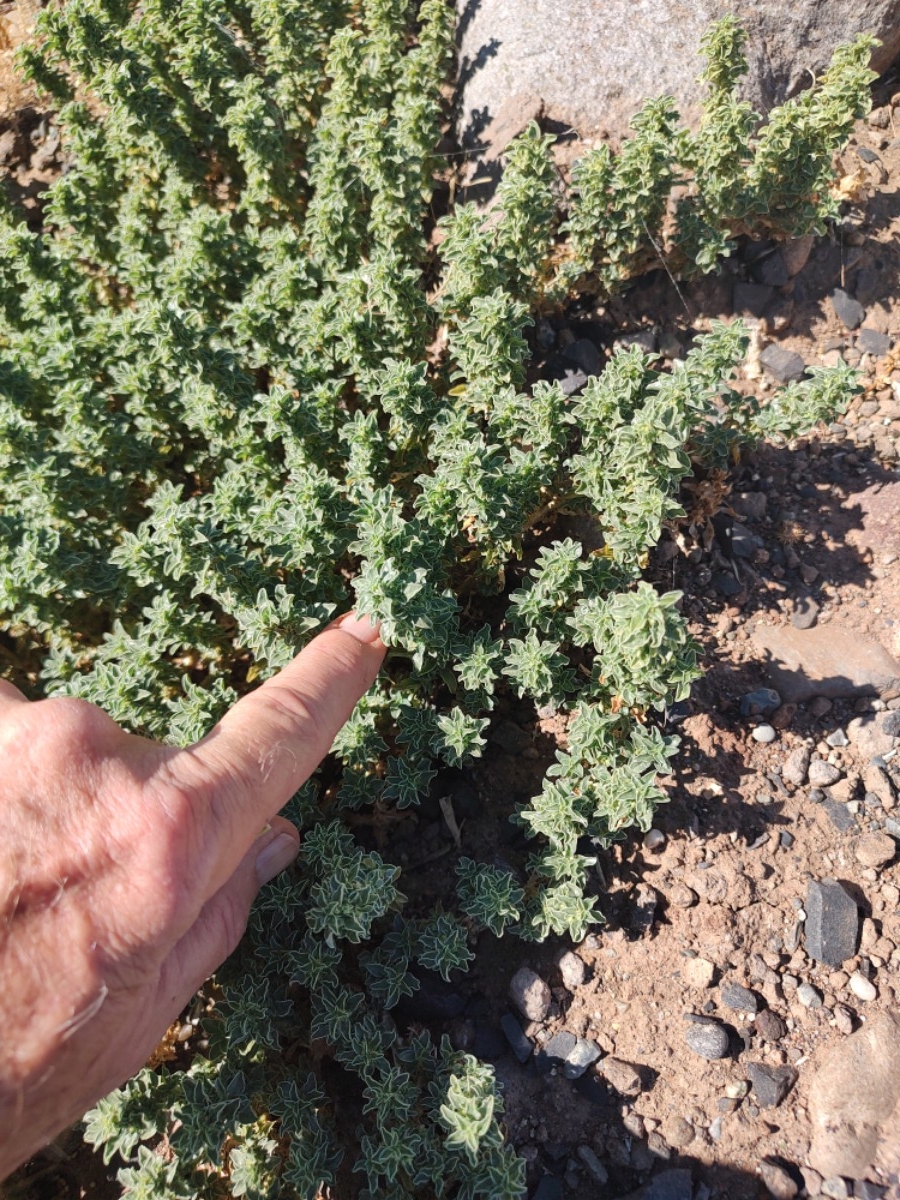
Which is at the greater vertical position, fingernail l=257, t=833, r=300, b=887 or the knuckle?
the knuckle

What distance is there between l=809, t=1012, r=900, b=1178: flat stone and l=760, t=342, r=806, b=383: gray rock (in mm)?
3784

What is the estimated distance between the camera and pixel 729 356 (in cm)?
401

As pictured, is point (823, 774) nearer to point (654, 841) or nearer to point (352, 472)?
point (654, 841)

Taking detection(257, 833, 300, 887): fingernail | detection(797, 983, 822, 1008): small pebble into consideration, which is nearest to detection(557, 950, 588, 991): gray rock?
detection(797, 983, 822, 1008): small pebble

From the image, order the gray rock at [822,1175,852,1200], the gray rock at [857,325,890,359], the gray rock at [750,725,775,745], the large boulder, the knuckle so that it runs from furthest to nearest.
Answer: the large boulder < the gray rock at [857,325,890,359] < the gray rock at [750,725,775,745] < the gray rock at [822,1175,852,1200] < the knuckle

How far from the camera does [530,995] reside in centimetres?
397

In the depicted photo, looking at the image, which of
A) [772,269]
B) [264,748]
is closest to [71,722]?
[264,748]

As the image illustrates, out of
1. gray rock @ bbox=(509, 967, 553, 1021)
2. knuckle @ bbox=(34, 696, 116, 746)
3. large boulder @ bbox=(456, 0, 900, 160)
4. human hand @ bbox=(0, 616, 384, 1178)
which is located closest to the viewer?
human hand @ bbox=(0, 616, 384, 1178)

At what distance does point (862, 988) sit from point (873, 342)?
3951 mm

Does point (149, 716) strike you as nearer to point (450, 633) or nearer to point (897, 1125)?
point (450, 633)

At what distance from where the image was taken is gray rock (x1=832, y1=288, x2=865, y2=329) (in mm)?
5465

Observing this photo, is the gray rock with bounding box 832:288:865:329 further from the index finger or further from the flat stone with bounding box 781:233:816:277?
the index finger

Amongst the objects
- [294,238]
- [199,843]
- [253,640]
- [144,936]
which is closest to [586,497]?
[253,640]

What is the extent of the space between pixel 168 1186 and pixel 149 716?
1.99 metres
